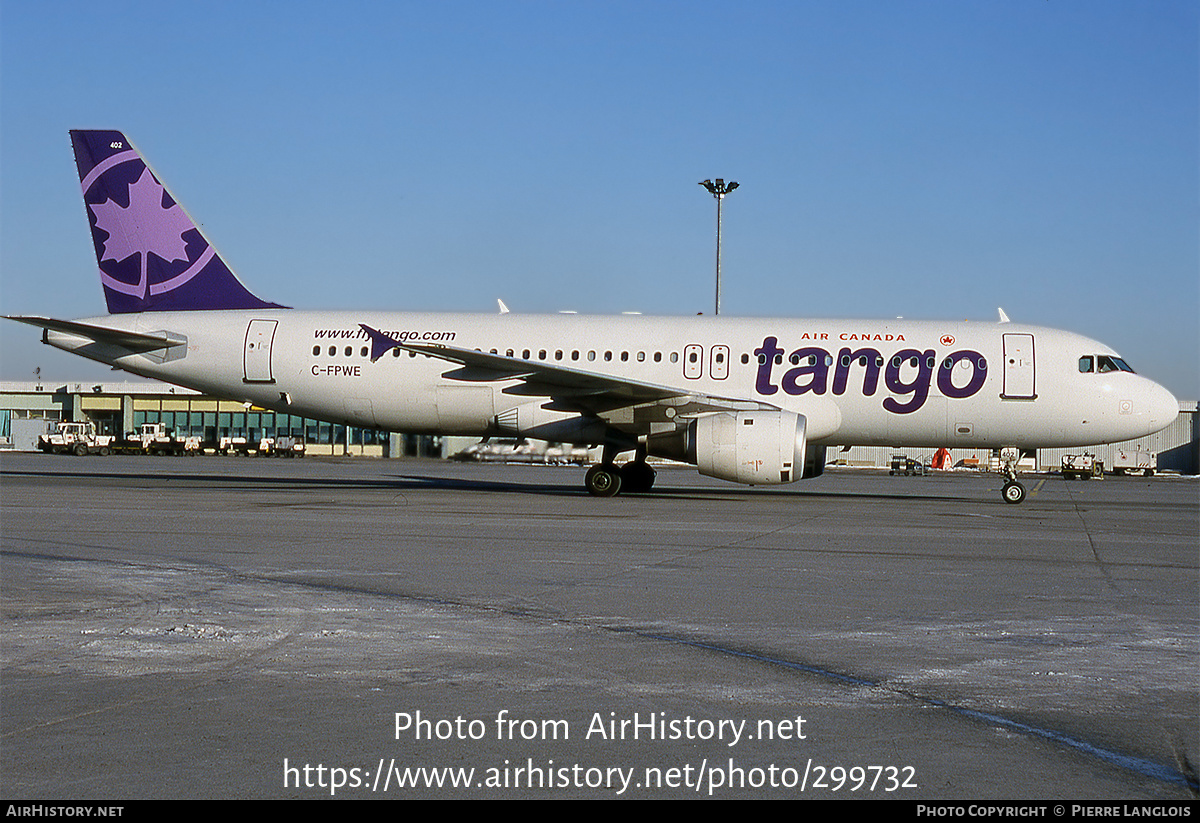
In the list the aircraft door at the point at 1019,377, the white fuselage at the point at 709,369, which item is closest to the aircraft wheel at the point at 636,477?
the white fuselage at the point at 709,369

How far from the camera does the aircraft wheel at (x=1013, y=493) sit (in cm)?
2259

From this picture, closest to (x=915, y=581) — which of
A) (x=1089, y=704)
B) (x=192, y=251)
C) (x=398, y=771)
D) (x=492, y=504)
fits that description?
(x=1089, y=704)

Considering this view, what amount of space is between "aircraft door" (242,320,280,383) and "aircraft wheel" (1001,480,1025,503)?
1543 cm

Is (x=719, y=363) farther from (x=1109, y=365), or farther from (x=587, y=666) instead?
(x=587, y=666)

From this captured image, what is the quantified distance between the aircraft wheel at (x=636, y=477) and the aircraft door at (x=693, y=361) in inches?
84.7

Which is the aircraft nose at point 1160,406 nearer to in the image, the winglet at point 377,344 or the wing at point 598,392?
the wing at point 598,392

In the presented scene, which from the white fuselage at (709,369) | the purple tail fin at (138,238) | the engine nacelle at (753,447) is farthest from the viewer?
the purple tail fin at (138,238)

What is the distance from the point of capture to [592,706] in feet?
17.6

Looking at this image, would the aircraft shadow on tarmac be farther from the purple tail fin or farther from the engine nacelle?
the purple tail fin

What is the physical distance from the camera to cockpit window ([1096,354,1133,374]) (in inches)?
901

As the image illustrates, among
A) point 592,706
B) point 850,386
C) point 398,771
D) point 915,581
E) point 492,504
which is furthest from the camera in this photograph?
point 850,386

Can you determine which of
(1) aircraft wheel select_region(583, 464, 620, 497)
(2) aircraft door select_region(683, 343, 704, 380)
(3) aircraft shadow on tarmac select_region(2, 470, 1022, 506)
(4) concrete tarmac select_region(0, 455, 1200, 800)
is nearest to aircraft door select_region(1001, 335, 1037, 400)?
Answer: (3) aircraft shadow on tarmac select_region(2, 470, 1022, 506)
